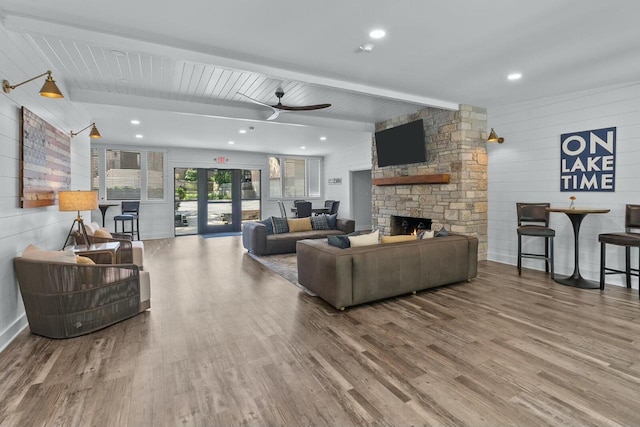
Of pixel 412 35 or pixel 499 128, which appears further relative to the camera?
pixel 499 128

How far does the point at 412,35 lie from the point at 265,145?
6870 mm

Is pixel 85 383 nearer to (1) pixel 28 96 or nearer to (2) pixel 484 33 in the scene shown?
(1) pixel 28 96

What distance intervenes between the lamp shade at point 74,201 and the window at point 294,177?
7838 mm

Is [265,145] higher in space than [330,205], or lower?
higher

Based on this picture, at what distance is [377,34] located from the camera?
3.10 meters

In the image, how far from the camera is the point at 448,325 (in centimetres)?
303

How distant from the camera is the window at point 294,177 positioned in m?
11.4

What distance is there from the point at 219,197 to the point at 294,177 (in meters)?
2.77

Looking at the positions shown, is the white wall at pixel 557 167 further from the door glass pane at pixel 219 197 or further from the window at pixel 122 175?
the window at pixel 122 175

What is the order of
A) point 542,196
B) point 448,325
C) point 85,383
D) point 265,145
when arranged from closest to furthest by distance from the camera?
point 85,383, point 448,325, point 542,196, point 265,145

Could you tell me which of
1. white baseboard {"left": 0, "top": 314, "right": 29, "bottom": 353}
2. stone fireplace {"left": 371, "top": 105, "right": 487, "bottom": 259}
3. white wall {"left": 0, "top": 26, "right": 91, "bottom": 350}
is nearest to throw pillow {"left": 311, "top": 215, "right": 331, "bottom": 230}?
stone fireplace {"left": 371, "top": 105, "right": 487, "bottom": 259}

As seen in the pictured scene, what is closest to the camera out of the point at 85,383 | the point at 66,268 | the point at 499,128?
the point at 85,383

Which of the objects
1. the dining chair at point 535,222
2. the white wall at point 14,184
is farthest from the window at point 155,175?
the dining chair at point 535,222

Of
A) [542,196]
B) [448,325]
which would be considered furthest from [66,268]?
[542,196]
